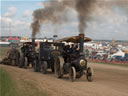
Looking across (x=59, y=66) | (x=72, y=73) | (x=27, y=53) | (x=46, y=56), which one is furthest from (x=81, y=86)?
(x=27, y=53)

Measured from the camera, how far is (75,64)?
34.6 feet

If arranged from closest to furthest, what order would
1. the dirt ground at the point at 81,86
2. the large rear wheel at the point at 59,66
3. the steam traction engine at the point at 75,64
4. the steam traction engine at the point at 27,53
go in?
the dirt ground at the point at 81,86
the steam traction engine at the point at 75,64
the large rear wheel at the point at 59,66
the steam traction engine at the point at 27,53

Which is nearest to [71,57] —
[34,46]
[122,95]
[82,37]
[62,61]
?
[62,61]

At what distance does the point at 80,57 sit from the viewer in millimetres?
10344

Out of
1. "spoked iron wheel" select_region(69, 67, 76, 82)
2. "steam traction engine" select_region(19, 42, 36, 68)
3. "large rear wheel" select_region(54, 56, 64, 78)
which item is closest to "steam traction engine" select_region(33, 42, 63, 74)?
"large rear wheel" select_region(54, 56, 64, 78)

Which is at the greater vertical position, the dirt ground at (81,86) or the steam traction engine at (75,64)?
the steam traction engine at (75,64)

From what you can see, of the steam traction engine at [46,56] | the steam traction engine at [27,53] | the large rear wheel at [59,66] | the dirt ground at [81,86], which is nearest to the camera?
the dirt ground at [81,86]

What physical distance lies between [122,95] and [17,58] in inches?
530

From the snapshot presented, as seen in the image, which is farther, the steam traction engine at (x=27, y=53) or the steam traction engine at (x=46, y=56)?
the steam traction engine at (x=27, y=53)

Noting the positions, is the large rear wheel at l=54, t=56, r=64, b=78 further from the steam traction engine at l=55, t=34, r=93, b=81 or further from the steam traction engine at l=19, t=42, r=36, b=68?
the steam traction engine at l=19, t=42, r=36, b=68

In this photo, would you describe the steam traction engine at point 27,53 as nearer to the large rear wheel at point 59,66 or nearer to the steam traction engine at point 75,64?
the large rear wheel at point 59,66

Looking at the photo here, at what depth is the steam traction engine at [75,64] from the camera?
10258 mm

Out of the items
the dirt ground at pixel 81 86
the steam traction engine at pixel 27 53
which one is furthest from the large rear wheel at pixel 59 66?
the steam traction engine at pixel 27 53

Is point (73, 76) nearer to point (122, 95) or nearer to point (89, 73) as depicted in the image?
point (89, 73)
